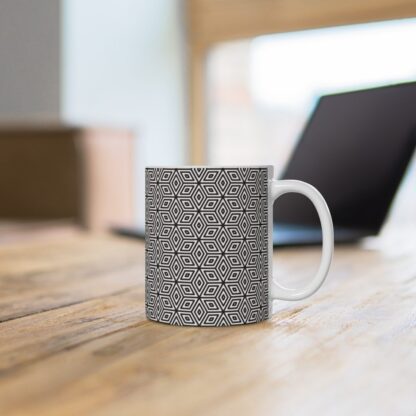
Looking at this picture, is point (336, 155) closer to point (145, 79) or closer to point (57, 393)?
point (57, 393)

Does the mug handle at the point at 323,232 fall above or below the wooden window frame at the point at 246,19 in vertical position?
below

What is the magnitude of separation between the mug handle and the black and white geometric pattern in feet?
0.06

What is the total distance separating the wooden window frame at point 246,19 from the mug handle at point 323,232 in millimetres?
1972

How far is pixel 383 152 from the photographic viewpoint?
45.3 inches

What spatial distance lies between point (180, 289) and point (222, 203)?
79 mm

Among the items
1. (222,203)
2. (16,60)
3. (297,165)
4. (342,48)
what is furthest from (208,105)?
(222,203)

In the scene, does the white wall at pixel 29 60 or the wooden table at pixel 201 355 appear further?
the white wall at pixel 29 60

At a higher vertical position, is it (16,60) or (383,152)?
(16,60)

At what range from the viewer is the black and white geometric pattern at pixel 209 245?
1.91 feet

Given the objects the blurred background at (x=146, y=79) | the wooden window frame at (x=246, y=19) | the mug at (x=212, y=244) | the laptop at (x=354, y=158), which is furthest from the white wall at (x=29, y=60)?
the mug at (x=212, y=244)

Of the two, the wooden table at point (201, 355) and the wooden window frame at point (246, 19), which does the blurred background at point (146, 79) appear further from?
the wooden table at point (201, 355)

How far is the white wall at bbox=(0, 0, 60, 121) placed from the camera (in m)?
2.50

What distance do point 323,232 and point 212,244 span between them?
10 cm

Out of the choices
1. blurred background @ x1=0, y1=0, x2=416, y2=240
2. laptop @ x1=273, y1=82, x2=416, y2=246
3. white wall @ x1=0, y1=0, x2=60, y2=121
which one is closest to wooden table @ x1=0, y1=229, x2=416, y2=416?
laptop @ x1=273, y1=82, x2=416, y2=246
